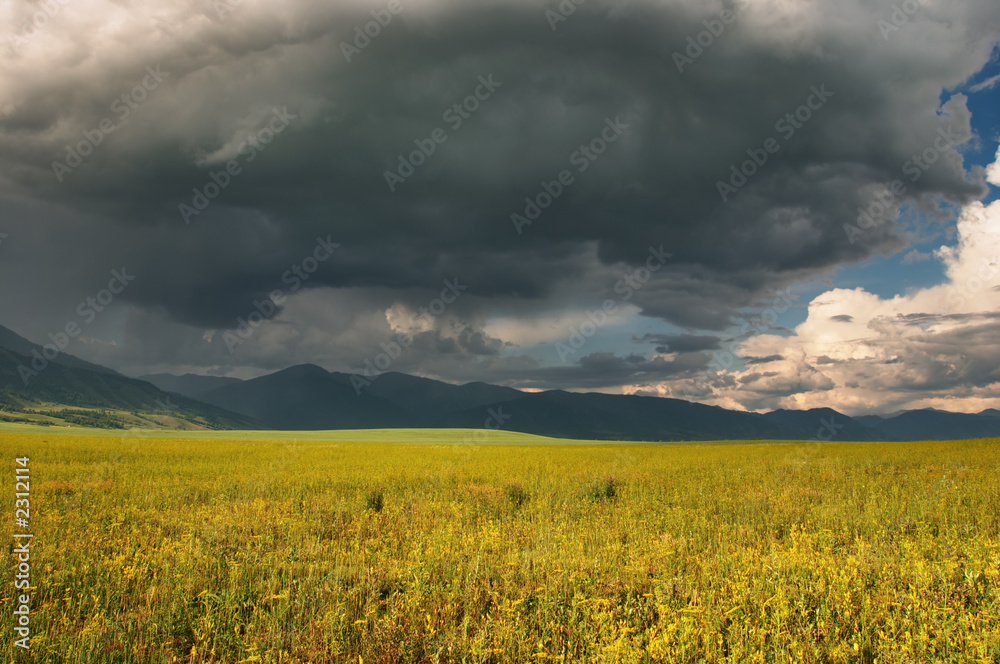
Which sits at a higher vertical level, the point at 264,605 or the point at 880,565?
the point at 880,565

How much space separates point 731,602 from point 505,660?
386 centimetres

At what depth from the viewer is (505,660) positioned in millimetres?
6426

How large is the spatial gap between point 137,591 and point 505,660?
22.2 ft

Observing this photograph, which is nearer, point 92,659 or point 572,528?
point 92,659

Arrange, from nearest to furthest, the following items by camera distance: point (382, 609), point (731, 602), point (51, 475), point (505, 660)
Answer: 1. point (505, 660)
2. point (731, 602)
3. point (382, 609)
4. point (51, 475)

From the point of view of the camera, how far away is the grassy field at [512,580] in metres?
6.73

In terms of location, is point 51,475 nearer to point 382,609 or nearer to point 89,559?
point 89,559

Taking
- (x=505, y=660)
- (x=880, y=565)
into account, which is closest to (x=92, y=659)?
(x=505, y=660)

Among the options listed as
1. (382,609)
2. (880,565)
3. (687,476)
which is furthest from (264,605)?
(687,476)

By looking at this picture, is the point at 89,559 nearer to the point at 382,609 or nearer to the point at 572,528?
the point at 382,609

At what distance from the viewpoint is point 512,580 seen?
902 cm

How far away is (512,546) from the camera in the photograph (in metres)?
11.1

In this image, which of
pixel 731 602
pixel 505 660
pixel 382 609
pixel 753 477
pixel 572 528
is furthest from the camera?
pixel 753 477

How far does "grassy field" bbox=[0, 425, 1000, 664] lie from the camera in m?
6.73
